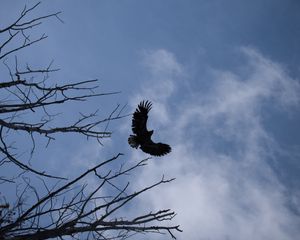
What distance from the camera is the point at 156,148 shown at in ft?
28.0

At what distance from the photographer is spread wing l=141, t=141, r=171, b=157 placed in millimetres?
8438

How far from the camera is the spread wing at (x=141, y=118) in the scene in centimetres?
791

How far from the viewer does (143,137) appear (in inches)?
330

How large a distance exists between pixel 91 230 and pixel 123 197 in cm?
37

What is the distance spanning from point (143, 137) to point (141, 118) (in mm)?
630

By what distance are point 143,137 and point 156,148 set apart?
478 millimetres

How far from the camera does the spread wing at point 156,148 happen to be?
8438 mm

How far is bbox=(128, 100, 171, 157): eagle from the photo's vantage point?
7.95m

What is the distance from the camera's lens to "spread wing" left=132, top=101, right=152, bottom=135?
7.91 meters

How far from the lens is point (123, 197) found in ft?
8.75

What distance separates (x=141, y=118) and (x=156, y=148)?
1034mm

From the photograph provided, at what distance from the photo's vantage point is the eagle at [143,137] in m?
7.95

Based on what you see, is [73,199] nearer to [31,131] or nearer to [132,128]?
[31,131]

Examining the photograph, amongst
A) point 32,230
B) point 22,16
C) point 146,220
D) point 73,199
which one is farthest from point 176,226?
point 22,16
